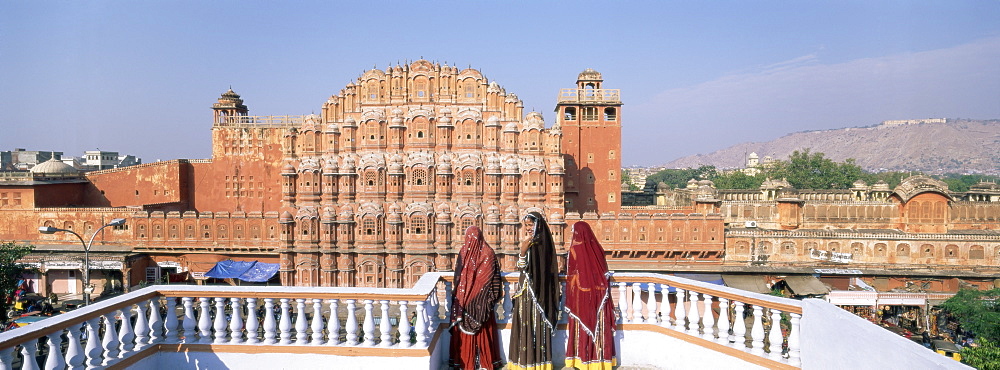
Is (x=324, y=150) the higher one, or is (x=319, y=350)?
(x=324, y=150)

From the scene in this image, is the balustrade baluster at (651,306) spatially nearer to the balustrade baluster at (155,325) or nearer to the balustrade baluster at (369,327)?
the balustrade baluster at (369,327)

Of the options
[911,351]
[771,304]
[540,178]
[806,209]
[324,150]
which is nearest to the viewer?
[911,351]

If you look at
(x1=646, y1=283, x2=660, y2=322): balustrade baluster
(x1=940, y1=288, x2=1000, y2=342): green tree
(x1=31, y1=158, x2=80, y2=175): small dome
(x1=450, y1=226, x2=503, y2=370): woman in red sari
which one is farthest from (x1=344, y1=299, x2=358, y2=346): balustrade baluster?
(x1=31, y1=158, x2=80, y2=175): small dome

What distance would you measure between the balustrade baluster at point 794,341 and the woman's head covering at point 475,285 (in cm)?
278

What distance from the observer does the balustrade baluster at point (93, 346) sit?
474 cm

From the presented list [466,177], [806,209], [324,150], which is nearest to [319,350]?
[466,177]

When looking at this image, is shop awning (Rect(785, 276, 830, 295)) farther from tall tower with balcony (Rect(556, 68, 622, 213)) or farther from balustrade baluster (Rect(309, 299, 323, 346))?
balustrade baluster (Rect(309, 299, 323, 346))

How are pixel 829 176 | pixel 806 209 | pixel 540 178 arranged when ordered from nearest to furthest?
pixel 540 178
pixel 806 209
pixel 829 176

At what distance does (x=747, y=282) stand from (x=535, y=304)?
26.4 meters

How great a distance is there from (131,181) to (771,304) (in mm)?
38552

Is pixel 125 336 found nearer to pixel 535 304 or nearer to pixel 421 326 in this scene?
pixel 421 326

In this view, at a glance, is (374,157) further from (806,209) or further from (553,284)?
(806,209)

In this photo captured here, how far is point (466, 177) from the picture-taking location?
27875 millimetres

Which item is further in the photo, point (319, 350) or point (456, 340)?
point (456, 340)
